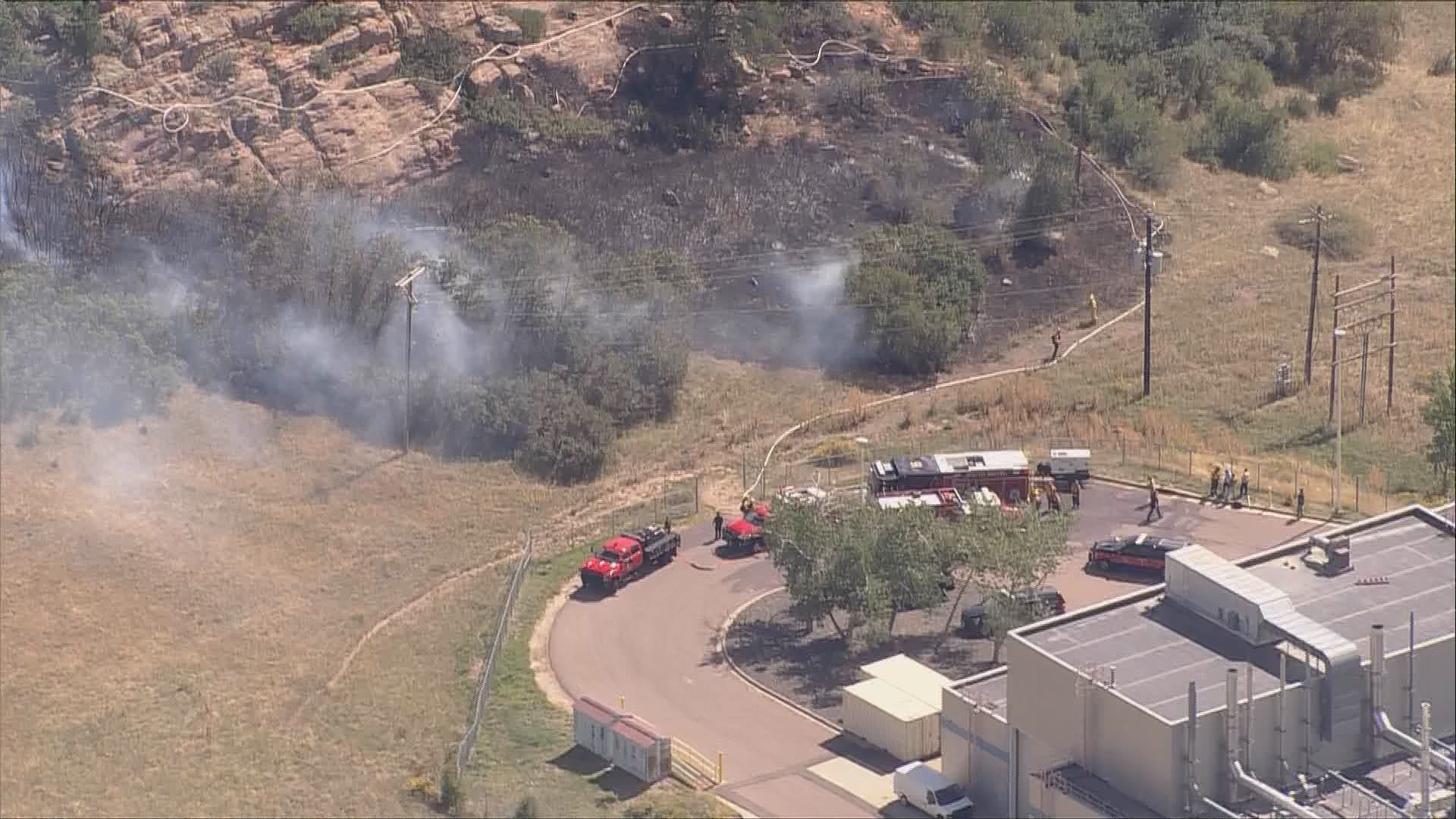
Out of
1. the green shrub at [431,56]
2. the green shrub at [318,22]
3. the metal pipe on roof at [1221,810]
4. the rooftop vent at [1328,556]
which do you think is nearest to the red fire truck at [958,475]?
the rooftop vent at [1328,556]

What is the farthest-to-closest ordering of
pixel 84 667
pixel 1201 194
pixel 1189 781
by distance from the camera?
pixel 1201 194
pixel 84 667
pixel 1189 781

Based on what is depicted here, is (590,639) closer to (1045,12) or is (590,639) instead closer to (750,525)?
(750,525)

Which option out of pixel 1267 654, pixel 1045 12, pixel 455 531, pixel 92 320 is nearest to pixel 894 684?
pixel 1267 654

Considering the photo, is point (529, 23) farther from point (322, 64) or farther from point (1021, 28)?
point (1021, 28)

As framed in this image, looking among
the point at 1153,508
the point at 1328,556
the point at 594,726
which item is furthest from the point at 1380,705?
the point at 1153,508

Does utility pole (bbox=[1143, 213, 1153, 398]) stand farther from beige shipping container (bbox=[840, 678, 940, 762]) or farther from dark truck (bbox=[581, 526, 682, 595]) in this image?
beige shipping container (bbox=[840, 678, 940, 762])

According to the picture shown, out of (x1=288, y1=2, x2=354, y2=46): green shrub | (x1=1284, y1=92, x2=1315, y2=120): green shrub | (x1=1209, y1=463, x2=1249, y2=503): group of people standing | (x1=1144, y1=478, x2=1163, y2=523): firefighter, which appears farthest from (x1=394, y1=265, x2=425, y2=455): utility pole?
(x1=1284, y1=92, x2=1315, y2=120): green shrub
